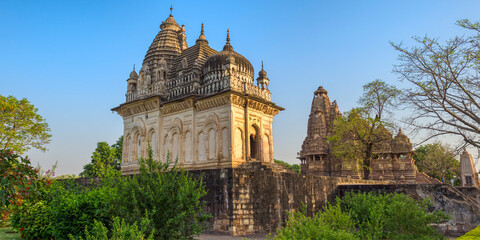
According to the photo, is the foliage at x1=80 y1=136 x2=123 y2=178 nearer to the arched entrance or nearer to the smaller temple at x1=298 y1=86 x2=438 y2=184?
the smaller temple at x1=298 y1=86 x2=438 y2=184

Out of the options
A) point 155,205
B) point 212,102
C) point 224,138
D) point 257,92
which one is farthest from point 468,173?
point 155,205

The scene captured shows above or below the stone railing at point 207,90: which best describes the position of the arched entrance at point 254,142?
below

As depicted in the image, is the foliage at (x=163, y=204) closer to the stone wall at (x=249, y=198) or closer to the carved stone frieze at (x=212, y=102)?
the stone wall at (x=249, y=198)

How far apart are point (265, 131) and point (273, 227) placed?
9494 mm

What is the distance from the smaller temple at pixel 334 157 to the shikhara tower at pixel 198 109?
16.2 m

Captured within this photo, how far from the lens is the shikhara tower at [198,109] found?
736 inches

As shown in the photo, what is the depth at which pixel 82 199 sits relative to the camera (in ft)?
27.3

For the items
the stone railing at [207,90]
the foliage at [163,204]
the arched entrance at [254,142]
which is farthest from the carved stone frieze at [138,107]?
the foliage at [163,204]

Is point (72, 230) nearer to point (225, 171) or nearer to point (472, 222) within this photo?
point (225, 171)

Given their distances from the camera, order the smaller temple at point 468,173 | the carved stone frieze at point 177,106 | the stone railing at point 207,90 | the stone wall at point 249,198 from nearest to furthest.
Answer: the stone wall at point 249,198, the stone railing at point 207,90, the carved stone frieze at point 177,106, the smaller temple at point 468,173

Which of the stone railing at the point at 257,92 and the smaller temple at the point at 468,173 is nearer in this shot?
the stone railing at the point at 257,92

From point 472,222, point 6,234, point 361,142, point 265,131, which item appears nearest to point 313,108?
point 361,142

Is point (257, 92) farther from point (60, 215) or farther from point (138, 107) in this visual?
point (60, 215)

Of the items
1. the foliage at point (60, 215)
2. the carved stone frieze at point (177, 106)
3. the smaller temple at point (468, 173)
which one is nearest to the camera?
the foliage at point (60, 215)
